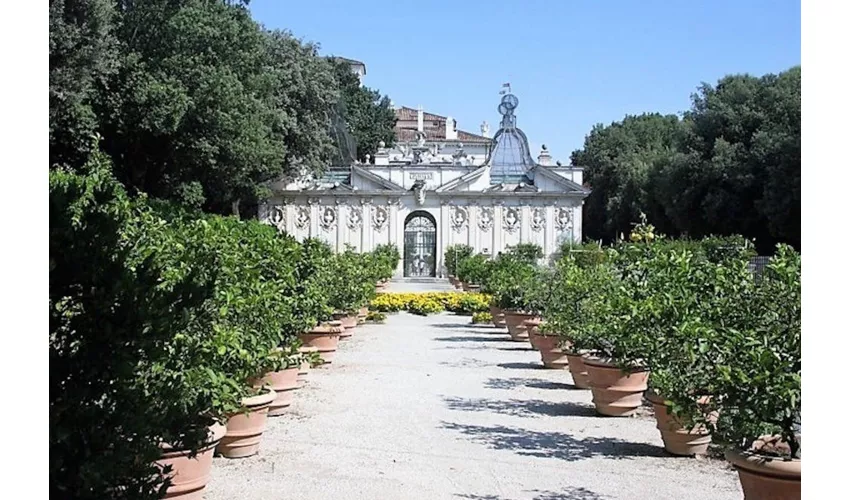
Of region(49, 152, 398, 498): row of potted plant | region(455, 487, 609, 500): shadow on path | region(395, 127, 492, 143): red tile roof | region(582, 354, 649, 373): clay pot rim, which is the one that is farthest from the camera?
region(395, 127, 492, 143): red tile roof

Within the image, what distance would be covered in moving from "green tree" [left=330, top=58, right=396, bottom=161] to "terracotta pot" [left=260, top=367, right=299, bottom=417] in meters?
41.9

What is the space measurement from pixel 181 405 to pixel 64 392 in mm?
793

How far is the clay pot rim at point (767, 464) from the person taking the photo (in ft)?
13.1

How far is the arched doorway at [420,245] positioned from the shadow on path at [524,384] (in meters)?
33.5

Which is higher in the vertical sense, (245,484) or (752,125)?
(752,125)

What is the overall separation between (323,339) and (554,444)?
212 inches

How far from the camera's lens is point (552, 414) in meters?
8.49

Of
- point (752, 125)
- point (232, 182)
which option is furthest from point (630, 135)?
point (232, 182)

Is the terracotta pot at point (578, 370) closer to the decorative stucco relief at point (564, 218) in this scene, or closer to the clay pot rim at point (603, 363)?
the clay pot rim at point (603, 363)

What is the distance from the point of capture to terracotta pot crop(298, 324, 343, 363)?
11.6m

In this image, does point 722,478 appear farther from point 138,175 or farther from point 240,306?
point 138,175

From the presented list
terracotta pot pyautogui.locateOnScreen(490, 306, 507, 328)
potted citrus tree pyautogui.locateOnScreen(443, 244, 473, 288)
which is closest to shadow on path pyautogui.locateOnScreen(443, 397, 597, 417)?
terracotta pot pyautogui.locateOnScreen(490, 306, 507, 328)

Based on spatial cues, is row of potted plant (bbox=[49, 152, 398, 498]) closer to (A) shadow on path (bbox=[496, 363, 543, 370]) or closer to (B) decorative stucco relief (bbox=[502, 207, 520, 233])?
(A) shadow on path (bbox=[496, 363, 543, 370])

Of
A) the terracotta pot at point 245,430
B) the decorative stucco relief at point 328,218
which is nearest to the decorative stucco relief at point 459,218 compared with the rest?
the decorative stucco relief at point 328,218
